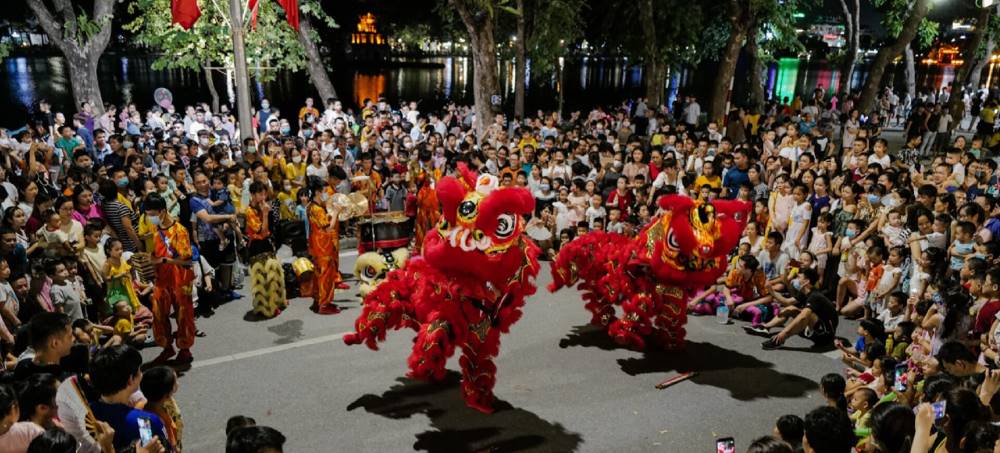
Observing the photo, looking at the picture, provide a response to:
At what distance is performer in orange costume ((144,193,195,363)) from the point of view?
5977mm

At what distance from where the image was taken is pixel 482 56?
13320mm

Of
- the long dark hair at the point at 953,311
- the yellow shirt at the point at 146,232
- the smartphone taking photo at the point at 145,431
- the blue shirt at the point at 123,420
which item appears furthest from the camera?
the yellow shirt at the point at 146,232

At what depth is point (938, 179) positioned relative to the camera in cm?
825

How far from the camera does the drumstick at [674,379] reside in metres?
5.93

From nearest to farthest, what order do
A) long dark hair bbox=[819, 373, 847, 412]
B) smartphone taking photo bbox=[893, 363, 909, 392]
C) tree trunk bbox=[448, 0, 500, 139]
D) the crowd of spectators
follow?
the crowd of spectators < long dark hair bbox=[819, 373, 847, 412] < smartphone taking photo bbox=[893, 363, 909, 392] < tree trunk bbox=[448, 0, 500, 139]

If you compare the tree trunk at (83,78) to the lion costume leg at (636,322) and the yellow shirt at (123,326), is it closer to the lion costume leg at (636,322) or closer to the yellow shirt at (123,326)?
the yellow shirt at (123,326)

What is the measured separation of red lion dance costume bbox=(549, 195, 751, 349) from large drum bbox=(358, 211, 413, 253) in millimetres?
1702

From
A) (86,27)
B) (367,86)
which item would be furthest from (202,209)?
(367,86)

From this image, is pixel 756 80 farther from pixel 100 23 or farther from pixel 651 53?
pixel 100 23

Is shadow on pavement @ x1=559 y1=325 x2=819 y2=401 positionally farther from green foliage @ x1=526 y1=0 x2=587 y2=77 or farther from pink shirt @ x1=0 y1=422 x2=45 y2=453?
green foliage @ x1=526 y1=0 x2=587 y2=77

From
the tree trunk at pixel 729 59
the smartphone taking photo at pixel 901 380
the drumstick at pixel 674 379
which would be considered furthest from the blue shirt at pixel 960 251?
the tree trunk at pixel 729 59

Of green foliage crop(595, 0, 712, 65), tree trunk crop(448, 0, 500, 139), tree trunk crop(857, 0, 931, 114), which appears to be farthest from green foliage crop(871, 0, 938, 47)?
tree trunk crop(448, 0, 500, 139)

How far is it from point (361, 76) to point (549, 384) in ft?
153

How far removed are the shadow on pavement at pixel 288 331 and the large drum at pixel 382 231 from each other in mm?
1031
